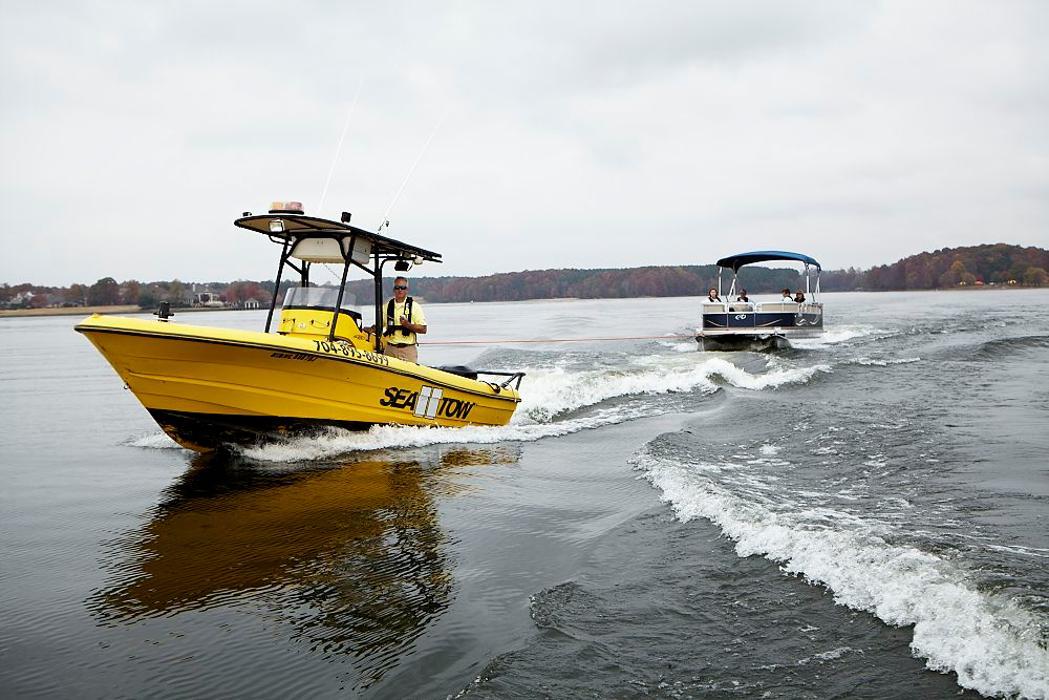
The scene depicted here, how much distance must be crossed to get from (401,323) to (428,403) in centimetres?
135

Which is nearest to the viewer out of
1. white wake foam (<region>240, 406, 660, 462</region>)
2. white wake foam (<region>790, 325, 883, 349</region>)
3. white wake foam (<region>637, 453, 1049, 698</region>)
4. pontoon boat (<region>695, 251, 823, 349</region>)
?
white wake foam (<region>637, 453, 1049, 698</region>)

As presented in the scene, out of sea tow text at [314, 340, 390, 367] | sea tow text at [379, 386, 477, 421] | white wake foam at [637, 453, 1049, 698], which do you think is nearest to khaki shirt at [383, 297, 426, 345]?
sea tow text at [379, 386, 477, 421]

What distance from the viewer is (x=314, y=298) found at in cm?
963

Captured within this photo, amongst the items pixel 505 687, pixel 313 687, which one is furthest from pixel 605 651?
pixel 313 687

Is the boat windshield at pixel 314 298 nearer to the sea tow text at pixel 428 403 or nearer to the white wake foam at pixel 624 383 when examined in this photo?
the sea tow text at pixel 428 403

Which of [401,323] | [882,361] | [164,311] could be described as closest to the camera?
[164,311]

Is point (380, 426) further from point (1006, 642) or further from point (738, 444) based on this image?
point (1006, 642)

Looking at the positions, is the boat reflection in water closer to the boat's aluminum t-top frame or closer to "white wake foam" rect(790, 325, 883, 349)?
the boat's aluminum t-top frame

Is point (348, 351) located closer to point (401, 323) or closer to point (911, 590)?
point (401, 323)

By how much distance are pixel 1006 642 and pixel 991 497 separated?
3.29 meters

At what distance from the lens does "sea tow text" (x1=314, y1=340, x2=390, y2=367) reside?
8.84 m

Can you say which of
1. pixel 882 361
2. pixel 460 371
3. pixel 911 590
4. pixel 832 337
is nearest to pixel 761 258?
pixel 832 337

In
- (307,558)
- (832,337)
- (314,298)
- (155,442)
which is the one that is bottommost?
(155,442)

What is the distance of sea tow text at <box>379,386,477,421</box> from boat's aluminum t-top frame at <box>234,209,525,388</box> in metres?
0.82
